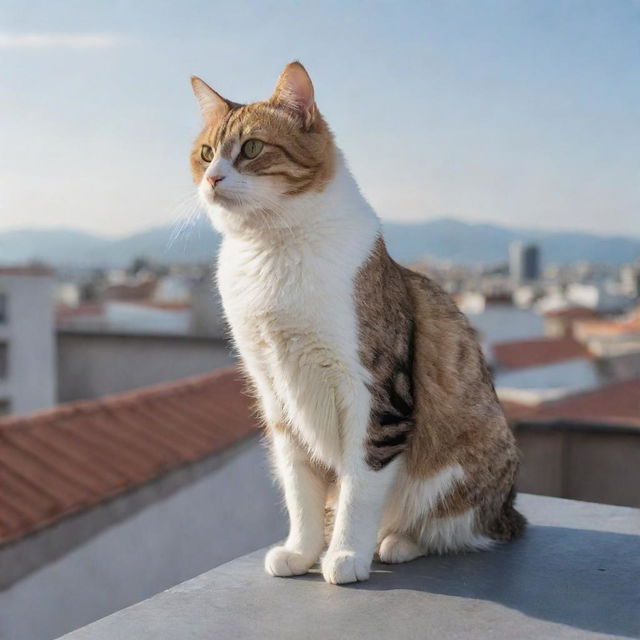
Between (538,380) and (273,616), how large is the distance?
9.34m

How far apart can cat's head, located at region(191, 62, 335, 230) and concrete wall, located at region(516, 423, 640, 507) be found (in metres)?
2.17

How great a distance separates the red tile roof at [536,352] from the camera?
34.1 ft

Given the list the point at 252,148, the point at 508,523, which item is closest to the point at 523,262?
the point at 508,523

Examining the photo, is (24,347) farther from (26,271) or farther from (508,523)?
(508,523)

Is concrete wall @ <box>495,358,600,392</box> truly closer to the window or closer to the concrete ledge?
the window

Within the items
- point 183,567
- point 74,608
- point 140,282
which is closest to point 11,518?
point 74,608

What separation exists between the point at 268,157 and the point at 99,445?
198cm

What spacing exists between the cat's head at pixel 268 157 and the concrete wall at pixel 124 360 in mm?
6537

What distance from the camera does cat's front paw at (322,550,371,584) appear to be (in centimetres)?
127

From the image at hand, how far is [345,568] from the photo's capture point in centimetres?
127

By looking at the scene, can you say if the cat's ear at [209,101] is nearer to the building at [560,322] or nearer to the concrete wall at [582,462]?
the concrete wall at [582,462]

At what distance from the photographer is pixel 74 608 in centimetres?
256

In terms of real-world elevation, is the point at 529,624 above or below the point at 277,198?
below

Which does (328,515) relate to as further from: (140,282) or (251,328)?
(140,282)
